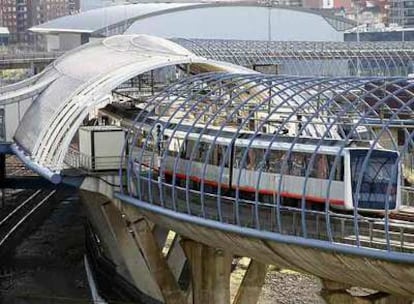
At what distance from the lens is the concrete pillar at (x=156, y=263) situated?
81.8 ft

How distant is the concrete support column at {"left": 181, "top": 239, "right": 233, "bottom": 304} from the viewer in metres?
24.9

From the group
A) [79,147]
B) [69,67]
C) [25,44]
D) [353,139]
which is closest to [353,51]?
[69,67]

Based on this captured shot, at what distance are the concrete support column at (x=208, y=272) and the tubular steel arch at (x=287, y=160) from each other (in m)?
2.56

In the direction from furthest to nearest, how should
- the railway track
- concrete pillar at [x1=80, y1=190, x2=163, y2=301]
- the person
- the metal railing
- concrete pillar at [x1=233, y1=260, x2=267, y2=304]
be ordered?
1. the railway track
2. concrete pillar at [x1=80, y1=190, x2=163, y2=301]
3. concrete pillar at [x1=233, y1=260, x2=267, y2=304]
4. the metal railing
5. the person

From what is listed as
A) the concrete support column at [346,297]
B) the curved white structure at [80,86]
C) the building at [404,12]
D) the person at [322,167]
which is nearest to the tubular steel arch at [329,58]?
the curved white structure at [80,86]

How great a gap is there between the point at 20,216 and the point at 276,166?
26.0 meters

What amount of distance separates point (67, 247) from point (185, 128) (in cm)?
1564

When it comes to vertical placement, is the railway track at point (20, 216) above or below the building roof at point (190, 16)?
below

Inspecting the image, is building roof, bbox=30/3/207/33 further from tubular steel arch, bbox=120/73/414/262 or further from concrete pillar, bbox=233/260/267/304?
tubular steel arch, bbox=120/73/414/262

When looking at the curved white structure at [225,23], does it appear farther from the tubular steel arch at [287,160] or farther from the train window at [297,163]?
the train window at [297,163]

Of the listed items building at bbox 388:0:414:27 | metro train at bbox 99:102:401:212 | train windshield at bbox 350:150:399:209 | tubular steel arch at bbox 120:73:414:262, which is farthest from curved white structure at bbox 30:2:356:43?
train windshield at bbox 350:150:399:209

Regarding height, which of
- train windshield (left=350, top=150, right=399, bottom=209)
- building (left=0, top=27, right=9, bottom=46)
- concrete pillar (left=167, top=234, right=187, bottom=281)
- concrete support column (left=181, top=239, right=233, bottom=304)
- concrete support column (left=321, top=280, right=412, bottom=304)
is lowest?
concrete pillar (left=167, top=234, right=187, bottom=281)

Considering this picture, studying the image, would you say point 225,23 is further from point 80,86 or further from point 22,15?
point 22,15

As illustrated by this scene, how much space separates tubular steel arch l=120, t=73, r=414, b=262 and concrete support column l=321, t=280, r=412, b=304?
1.94m
